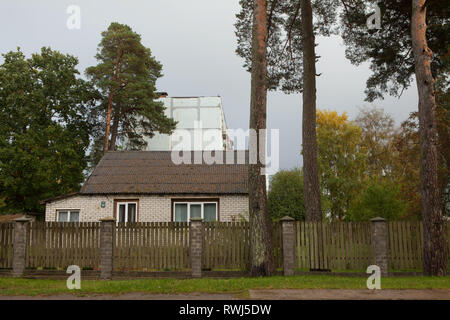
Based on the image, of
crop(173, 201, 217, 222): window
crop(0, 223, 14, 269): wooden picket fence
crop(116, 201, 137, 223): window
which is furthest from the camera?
crop(116, 201, 137, 223): window

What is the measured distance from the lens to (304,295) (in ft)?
26.5

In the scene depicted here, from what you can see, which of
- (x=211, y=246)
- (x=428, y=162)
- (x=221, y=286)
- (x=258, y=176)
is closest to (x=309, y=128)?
(x=258, y=176)

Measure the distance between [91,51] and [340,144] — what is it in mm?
23971

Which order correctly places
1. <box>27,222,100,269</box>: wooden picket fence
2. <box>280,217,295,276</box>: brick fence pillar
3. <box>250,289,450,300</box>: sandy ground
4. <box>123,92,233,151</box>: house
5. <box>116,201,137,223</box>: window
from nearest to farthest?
1. <box>250,289,450,300</box>: sandy ground
2. <box>280,217,295,276</box>: brick fence pillar
3. <box>27,222,100,269</box>: wooden picket fence
4. <box>116,201,137,223</box>: window
5. <box>123,92,233,151</box>: house

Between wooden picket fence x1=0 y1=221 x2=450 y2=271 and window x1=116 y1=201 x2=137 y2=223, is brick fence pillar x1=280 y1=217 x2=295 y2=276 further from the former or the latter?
window x1=116 y1=201 x2=137 y2=223

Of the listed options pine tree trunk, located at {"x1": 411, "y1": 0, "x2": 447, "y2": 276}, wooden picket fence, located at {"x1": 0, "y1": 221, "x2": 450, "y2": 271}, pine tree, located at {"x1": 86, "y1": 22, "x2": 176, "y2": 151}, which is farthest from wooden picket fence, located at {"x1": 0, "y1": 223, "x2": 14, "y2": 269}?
pine tree, located at {"x1": 86, "y1": 22, "x2": 176, "y2": 151}

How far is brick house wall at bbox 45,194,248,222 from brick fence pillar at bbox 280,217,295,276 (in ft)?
17.1

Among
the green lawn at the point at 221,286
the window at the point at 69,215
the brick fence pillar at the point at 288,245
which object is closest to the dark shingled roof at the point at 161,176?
the window at the point at 69,215

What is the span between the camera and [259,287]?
30.1 ft

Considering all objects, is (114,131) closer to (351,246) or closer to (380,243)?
(351,246)

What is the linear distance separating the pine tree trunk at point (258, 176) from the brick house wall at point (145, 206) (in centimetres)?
554

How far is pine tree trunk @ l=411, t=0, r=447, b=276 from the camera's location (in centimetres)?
1126

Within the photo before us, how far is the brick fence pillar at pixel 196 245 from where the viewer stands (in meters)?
11.8
